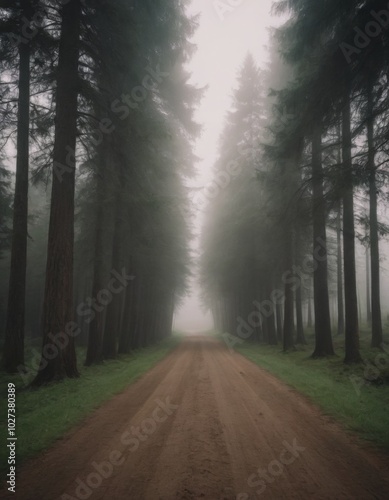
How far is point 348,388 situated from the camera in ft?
26.4

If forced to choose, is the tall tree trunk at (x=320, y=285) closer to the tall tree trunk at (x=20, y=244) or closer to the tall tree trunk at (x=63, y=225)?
the tall tree trunk at (x=63, y=225)

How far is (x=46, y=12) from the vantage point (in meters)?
9.36

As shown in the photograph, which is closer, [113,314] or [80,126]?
[80,126]

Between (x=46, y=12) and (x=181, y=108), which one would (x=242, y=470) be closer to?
(x=46, y=12)

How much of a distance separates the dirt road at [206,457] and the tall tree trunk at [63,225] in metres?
2.98

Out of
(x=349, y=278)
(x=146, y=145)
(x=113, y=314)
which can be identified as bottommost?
(x=113, y=314)

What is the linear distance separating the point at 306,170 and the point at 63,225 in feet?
42.2

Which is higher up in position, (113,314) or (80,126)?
(80,126)

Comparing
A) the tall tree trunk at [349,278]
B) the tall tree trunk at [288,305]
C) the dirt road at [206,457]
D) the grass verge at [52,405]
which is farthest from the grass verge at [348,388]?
the grass verge at [52,405]

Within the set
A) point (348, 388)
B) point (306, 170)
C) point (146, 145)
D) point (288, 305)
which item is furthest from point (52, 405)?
point (306, 170)

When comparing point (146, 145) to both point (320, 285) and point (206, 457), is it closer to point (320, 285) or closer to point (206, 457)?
point (320, 285)

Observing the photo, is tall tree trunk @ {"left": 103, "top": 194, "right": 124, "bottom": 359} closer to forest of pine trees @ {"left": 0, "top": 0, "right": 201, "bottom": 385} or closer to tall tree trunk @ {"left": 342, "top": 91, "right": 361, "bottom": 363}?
forest of pine trees @ {"left": 0, "top": 0, "right": 201, "bottom": 385}

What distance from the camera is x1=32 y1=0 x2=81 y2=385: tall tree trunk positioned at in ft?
28.4

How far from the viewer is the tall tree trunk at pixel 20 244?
1055 centimetres
